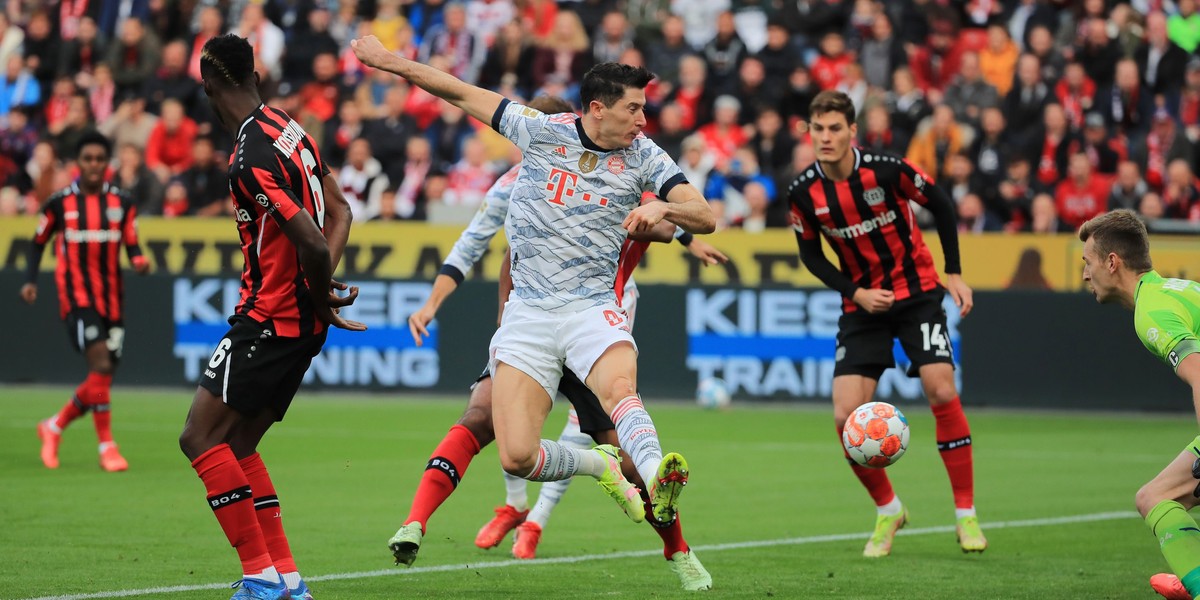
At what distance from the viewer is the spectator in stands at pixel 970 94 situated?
66.6 ft

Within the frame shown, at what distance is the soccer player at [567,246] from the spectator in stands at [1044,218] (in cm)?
1202

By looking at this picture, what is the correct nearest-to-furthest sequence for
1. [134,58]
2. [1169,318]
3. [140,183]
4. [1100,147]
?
[1169,318] < [1100,147] < [140,183] < [134,58]

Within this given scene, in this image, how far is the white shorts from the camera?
752 centimetres

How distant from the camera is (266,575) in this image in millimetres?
7004

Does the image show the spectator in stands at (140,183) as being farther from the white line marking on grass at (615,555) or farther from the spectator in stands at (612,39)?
the white line marking on grass at (615,555)

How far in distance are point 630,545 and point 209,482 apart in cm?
317

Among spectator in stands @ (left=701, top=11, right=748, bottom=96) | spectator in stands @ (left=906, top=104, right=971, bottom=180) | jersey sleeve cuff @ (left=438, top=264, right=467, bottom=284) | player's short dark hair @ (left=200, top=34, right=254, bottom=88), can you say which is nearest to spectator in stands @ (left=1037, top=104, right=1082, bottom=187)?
spectator in stands @ (left=906, top=104, right=971, bottom=180)

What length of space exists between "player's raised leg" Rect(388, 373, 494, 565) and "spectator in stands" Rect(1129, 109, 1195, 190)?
42.7 ft

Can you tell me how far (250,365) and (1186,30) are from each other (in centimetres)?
1641

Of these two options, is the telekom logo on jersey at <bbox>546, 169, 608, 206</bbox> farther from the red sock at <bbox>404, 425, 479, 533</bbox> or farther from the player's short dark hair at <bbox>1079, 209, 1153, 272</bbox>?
the player's short dark hair at <bbox>1079, 209, 1153, 272</bbox>

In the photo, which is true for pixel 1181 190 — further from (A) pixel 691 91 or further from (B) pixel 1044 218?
(A) pixel 691 91

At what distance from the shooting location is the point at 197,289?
19.9 meters

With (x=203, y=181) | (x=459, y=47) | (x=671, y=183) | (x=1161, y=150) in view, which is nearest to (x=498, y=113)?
(x=671, y=183)

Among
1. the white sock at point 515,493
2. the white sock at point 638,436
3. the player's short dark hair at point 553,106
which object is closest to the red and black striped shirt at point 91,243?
the white sock at point 515,493
